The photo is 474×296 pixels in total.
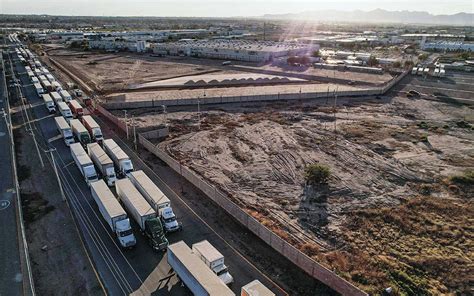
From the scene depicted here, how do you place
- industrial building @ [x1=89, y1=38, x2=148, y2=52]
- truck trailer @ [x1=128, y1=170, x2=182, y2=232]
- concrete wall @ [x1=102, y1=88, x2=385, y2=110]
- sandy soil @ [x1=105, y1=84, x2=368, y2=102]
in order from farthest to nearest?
industrial building @ [x1=89, y1=38, x2=148, y2=52]
sandy soil @ [x1=105, y1=84, x2=368, y2=102]
concrete wall @ [x1=102, y1=88, x2=385, y2=110]
truck trailer @ [x1=128, y1=170, x2=182, y2=232]

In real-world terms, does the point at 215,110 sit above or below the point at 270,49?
below

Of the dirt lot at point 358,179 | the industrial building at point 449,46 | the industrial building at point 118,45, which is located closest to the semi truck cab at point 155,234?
the dirt lot at point 358,179

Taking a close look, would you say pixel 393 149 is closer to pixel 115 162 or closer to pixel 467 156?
pixel 467 156

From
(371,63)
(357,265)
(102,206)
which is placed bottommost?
(357,265)

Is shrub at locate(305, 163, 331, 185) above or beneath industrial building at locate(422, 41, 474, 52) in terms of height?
beneath

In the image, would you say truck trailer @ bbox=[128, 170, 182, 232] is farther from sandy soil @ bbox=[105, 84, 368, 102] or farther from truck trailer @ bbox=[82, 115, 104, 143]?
sandy soil @ bbox=[105, 84, 368, 102]

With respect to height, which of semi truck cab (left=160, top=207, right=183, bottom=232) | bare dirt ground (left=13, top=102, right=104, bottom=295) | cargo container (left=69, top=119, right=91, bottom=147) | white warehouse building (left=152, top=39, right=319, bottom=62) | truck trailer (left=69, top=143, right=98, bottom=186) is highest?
white warehouse building (left=152, top=39, right=319, bottom=62)

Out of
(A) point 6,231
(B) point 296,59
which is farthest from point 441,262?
(B) point 296,59

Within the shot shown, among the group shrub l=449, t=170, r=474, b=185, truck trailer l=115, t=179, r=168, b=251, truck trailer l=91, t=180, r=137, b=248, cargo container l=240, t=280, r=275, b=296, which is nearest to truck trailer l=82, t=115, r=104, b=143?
truck trailer l=115, t=179, r=168, b=251
